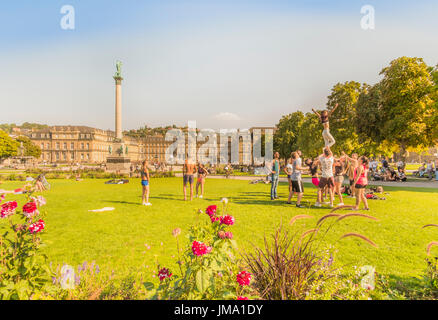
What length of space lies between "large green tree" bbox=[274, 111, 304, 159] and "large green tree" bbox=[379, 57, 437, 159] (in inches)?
1094

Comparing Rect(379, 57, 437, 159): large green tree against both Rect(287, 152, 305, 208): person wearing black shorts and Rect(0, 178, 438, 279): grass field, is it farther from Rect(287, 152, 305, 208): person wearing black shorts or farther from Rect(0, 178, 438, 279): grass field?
Rect(287, 152, 305, 208): person wearing black shorts

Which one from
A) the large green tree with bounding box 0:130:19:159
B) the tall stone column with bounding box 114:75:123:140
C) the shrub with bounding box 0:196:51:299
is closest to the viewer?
the shrub with bounding box 0:196:51:299

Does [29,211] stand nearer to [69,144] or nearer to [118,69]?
[118,69]

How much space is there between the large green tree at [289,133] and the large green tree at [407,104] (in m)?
27.8

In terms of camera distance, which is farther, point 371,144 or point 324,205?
point 371,144

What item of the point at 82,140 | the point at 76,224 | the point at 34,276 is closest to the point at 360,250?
the point at 34,276

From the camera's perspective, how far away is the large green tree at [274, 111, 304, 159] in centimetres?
5897

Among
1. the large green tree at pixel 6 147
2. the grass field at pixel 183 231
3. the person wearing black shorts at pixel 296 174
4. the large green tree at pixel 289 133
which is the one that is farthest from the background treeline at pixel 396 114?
the large green tree at pixel 6 147

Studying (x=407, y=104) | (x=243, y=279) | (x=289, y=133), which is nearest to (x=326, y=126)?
(x=243, y=279)

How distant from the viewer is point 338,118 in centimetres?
3422

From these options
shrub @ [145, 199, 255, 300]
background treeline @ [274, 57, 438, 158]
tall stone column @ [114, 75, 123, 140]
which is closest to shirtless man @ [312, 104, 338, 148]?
shrub @ [145, 199, 255, 300]
